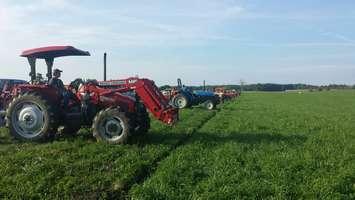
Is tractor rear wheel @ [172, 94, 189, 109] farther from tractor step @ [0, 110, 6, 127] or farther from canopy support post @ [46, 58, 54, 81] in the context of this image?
canopy support post @ [46, 58, 54, 81]

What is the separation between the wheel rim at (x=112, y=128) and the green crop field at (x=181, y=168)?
486 mm

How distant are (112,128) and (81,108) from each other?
1237 millimetres

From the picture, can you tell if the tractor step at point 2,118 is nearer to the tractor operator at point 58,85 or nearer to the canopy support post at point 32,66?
the canopy support post at point 32,66

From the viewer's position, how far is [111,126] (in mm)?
14148

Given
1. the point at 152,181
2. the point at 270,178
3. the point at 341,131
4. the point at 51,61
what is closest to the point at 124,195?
the point at 152,181

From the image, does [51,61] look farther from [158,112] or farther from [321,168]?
[321,168]

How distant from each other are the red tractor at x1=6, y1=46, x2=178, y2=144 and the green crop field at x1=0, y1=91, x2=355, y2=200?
17.0 inches

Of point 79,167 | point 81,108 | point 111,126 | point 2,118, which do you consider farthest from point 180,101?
point 79,167

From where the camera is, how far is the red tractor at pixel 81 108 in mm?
14164

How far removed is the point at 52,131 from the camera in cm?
1443

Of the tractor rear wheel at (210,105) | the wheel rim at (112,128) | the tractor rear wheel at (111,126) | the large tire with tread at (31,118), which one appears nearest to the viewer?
the tractor rear wheel at (111,126)

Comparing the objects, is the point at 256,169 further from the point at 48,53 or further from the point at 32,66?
the point at 32,66

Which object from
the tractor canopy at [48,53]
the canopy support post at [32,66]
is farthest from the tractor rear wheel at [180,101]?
the canopy support post at [32,66]

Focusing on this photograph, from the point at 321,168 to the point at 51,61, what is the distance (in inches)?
313
